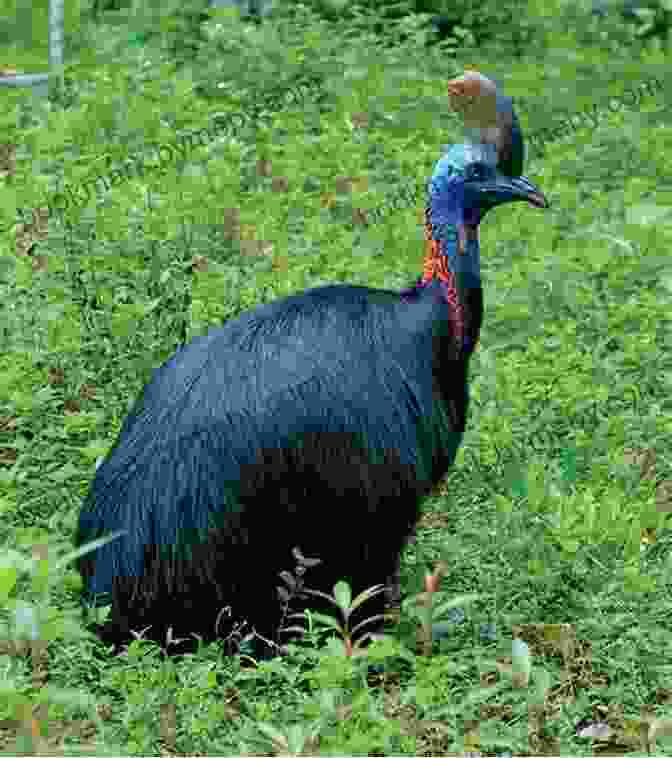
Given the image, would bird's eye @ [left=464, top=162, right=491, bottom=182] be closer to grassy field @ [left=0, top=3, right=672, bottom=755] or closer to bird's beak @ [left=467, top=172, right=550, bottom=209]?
bird's beak @ [left=467, top=172, right=550, bottom=209]

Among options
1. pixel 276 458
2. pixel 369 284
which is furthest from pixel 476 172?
pixel 369 284

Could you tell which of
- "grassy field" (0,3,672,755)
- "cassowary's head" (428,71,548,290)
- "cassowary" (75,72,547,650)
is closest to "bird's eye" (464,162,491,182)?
"cassowary's head" (428,71,548,290)

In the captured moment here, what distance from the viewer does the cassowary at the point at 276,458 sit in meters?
4.41

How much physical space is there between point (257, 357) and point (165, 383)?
0.89 ft

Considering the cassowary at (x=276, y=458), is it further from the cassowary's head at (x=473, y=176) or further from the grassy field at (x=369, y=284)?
the grassy field at (x=369, y=284)

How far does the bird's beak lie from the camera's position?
4.78 m

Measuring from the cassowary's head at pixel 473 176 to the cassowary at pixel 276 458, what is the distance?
0.06 metres

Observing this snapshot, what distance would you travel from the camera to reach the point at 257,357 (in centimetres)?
450

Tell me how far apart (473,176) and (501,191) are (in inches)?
3.6

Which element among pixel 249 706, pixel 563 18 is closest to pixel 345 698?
pixel 249 706

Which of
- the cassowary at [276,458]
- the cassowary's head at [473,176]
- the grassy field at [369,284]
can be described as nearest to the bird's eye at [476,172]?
the cassowary's head at [473,176]

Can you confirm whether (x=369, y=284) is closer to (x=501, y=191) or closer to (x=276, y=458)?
(x=501, y=191)

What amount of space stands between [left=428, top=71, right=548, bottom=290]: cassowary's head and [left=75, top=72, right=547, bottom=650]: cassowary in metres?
0.06

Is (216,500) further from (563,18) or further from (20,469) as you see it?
(563,18)
